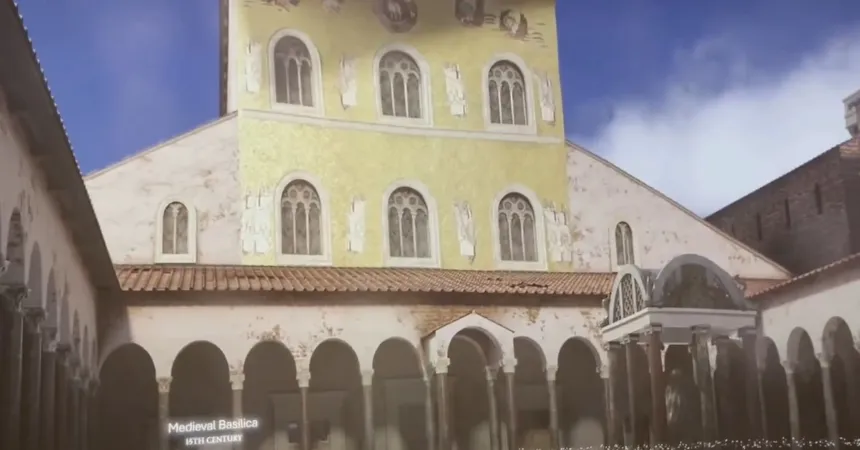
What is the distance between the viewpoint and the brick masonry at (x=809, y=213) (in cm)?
2384

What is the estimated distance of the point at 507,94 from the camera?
25.0 m

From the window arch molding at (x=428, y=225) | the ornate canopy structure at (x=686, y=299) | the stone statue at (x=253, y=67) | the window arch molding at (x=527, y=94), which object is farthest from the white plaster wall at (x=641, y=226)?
the stone statue at (x=253, y=67)

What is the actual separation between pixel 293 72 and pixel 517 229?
6175 millimetres

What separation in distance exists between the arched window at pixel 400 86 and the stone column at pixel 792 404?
9682 mm

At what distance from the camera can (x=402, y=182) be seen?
76.6ft

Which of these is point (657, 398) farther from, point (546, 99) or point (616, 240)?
point (546, 99)

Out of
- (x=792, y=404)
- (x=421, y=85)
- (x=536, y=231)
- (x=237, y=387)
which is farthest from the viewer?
(x=421, y=85)

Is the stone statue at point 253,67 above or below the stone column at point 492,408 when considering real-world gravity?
above

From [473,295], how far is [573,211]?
4528mm

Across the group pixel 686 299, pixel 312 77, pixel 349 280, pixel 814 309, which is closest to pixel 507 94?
pixel 312 77

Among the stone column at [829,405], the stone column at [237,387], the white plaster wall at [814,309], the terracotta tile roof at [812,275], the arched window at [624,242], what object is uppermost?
the arched window at [624,242]

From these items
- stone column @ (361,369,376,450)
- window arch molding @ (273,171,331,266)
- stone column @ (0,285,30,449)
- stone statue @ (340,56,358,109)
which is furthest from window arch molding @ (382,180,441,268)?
stone column @ (0,285,30,449)

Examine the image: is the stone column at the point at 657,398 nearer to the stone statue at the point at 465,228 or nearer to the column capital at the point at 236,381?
the column capital at the point at 236,381

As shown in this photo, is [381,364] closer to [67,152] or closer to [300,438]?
[300,438]
